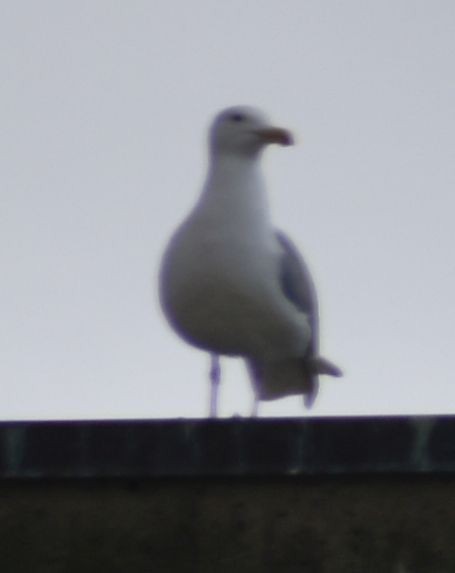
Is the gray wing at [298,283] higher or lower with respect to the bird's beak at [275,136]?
Answer: lower

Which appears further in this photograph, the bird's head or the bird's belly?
the bird's head

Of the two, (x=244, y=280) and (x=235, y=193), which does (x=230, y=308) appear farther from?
(x=235, y=193)

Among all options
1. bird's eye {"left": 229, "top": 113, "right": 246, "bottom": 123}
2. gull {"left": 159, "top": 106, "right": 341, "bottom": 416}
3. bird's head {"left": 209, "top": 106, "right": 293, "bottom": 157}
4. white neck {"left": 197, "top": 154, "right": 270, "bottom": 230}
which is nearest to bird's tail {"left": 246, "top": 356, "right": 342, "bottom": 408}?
gull {"left": 159, "top": 106, "right": 341, "bottom": 416}

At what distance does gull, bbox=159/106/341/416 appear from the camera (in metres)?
8.02

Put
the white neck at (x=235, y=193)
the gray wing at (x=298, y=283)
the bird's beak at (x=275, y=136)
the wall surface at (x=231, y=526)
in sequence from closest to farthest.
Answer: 1. the wall surface at (x=231, y=526)
2. the white neck at (x=235, y=193)
3. the gray wing at (x=298, y=283)
4. the bird's beak at (x=275, y=136)

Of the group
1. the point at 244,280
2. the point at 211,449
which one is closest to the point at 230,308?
the point at 244,280

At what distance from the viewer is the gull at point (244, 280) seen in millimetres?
8023

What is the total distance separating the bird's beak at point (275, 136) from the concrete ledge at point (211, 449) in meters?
3.37

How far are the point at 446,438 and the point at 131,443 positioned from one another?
0.89 metres

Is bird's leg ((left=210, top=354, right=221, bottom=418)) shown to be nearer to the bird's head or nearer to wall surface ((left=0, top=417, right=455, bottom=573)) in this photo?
the bird's head

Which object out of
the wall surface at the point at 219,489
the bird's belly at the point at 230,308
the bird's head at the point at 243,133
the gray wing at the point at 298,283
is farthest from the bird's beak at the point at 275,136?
the wall surface at the point at 219,489

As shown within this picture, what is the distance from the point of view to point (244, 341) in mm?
8234

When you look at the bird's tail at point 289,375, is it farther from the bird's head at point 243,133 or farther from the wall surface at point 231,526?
the wall surface at point 231,526

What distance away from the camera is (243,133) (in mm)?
8992
